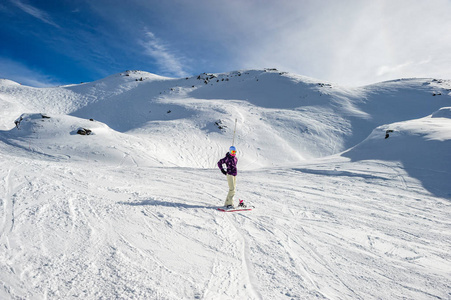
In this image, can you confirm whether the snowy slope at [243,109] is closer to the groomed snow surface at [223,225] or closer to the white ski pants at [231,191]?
the groomed snow surface at [223,225]

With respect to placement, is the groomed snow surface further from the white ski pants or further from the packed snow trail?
the white ski pants

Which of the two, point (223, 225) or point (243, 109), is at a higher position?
point (243, 109)

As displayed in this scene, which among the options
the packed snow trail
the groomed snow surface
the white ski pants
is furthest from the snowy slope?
the white ski pants

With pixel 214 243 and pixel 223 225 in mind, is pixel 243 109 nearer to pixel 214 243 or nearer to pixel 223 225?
pixel 223 225

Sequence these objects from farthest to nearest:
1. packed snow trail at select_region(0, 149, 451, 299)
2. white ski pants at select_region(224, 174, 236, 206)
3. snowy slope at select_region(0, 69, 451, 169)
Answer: snowy slope at select_region(0, 69, 451, 169) → white ski pants at select_region(224, 174, 236, 206) → packed snow trail at select_region(0, 149, 451, 299)

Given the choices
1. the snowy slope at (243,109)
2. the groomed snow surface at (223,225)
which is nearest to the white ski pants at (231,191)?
the groomed snow surface at (223,225)

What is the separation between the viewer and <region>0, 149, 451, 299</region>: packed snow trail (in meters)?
2.98

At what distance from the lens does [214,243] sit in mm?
4180

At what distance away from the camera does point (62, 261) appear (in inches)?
126

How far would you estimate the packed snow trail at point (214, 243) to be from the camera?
117 inches

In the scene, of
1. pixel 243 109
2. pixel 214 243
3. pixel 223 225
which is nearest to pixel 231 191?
pixel 223 225

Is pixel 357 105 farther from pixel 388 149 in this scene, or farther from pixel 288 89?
pixel 388 149

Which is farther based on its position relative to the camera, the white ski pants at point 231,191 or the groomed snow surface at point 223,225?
the white ski pants at point 231,191

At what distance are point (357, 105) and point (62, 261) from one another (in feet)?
119
